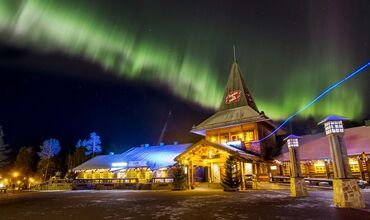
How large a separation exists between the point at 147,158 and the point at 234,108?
13.8 m

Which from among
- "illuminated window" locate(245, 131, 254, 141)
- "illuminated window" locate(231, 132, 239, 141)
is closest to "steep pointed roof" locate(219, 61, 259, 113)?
"illuminated window" locate(245, 131, 254, 141)

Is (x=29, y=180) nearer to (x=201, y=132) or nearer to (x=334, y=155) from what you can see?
(x=201, y=132)

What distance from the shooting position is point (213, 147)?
23625 mm

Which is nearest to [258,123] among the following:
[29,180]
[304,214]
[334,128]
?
[334,128]

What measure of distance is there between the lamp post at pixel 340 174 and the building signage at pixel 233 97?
956 inches

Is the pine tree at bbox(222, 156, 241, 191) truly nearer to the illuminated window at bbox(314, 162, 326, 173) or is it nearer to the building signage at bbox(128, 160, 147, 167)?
the illuminated window at bbox(314, 162, 326, 173)

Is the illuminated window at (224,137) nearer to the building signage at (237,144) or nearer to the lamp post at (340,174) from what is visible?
the building signage at (237,144)

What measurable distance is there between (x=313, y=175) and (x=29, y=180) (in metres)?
60.5

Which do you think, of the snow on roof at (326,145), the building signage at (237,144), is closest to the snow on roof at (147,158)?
the building signage at (237,144)

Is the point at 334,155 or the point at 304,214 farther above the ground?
the point at 334,155

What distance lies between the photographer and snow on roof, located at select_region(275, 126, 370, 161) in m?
23.7

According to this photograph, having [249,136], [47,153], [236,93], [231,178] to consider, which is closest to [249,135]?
[249,136]

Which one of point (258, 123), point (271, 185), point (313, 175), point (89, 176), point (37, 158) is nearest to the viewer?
point (271, 185)

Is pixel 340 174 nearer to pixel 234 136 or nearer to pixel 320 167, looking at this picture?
pixel 320 167
